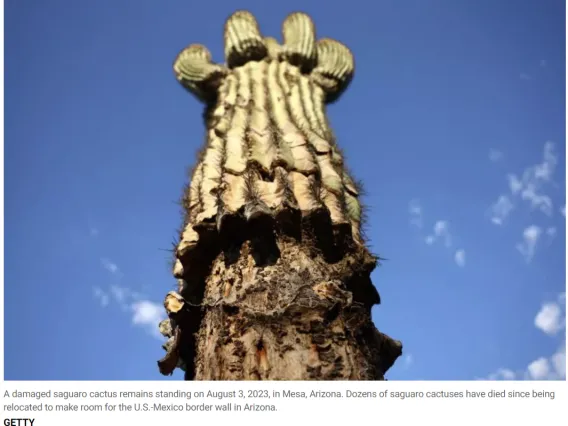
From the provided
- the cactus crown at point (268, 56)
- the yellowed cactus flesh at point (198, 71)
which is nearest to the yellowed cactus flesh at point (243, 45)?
the cactus crown at point (268, 56)

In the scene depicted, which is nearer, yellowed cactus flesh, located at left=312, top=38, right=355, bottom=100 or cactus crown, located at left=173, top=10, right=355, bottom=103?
cactus crown, located at left=173, top=10, right=355, bottom=103

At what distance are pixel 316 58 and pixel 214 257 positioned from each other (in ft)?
10.2

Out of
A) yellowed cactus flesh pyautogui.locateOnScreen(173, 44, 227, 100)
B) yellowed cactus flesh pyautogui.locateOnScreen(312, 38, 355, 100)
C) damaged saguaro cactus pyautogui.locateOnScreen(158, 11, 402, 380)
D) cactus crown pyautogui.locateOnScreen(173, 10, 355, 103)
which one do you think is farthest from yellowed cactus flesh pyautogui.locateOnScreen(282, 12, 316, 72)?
damaged saguaro cactus pyautogui.locateOnScreen(158, 11, 402, 380)

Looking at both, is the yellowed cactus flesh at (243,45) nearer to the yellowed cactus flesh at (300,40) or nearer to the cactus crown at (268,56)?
the cactus crown at (268,56)

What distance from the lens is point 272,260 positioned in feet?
10.1

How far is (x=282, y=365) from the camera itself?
2523 millimetres

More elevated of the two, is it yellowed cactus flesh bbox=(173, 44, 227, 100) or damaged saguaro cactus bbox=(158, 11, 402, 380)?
yellowed cactus flesh bbox=(173, 44, 227, 100)

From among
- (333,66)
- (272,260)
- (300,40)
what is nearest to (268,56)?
(300,40)

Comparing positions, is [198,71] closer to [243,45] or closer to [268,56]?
[243,45]

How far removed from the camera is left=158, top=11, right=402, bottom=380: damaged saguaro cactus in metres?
2.62

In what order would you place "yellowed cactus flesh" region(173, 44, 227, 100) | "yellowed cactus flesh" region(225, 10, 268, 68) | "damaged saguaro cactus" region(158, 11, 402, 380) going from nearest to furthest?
"damaged saguaro cactus" region(158, 11, 402, 380) < "yellowed cactus flesh" region(225, 10, 268, 68) < "yellowed cactus flesh" region(173, 44, 227, 100)

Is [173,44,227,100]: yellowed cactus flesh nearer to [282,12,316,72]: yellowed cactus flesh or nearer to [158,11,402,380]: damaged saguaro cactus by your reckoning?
[282,12,316,72]: yellowed cactus flesh
